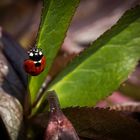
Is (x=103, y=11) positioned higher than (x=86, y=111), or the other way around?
(x=103, y=11)

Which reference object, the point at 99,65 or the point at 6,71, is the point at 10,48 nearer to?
the point at 6,71

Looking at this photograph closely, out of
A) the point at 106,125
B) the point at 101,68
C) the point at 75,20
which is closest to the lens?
the point at 106,125

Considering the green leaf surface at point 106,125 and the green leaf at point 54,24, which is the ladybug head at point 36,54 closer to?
the green leaf at point 54,24

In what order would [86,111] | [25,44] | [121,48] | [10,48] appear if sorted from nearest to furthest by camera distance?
[86,111], [121,48], [10,48], [25,44]

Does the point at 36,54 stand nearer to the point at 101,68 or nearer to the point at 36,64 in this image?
the point at 36,64

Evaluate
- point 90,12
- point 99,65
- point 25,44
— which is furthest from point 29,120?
point 90,12

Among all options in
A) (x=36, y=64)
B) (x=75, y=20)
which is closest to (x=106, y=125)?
(x=36, y=64)

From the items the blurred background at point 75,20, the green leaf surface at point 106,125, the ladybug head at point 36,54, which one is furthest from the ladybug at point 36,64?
the blurred background at point 75,20

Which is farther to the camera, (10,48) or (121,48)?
(10,48)
